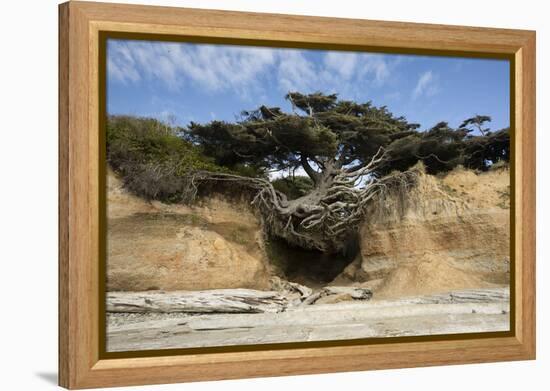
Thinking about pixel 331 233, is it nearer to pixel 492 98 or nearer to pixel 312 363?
pixel 312 363

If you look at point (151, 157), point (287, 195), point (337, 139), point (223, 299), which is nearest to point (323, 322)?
point (223, 299)

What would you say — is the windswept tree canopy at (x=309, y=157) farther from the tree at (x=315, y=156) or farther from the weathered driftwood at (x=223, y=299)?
the weathered driftwood at (x=223, y=299)

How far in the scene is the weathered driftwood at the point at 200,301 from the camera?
7453mm

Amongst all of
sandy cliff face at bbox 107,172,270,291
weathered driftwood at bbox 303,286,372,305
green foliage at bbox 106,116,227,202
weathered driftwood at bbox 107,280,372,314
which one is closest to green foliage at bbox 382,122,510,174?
weathered driftwood at bbox 303,286,372,305

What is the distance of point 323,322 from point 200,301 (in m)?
0.99

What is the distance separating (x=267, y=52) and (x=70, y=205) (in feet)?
6.29

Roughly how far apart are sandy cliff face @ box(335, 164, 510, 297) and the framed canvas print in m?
0.02

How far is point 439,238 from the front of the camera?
8531mm

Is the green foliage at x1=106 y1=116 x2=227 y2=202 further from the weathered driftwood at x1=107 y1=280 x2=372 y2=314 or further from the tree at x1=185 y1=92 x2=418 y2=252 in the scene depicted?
the weathered driftwood at x1=107 y1=280 x2=372 y2=314

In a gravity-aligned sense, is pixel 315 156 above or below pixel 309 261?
above

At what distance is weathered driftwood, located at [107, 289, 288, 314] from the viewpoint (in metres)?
7.45

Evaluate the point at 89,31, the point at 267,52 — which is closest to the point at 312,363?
the point at 267,52

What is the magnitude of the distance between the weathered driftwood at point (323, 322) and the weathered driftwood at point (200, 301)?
44mm

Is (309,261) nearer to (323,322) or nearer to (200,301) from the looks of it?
(323,322)
